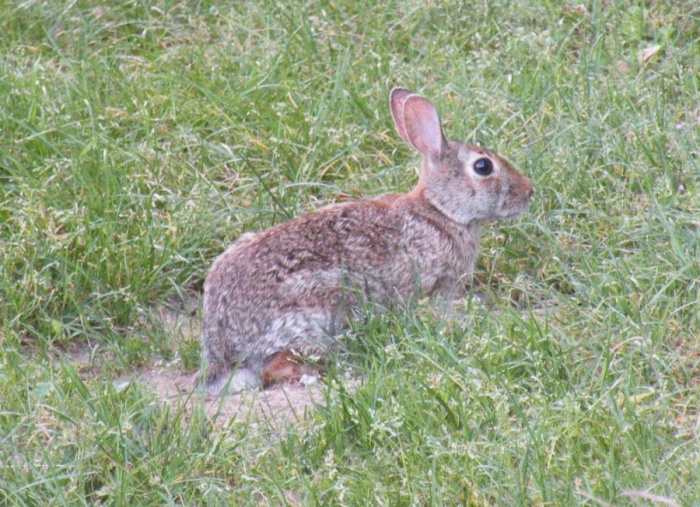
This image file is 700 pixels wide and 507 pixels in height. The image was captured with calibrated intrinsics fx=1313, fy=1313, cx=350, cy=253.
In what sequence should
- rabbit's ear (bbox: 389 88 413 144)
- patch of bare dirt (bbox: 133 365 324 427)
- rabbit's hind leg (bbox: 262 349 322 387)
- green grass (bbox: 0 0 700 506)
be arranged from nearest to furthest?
green grass (bbox: 0 0 700 506) → patch of bare dirt (bbox: 133 365 324 427) → rabbit's hind leg (bbox: 262 349 322 387) → rabbit's ear (bbox: 389 88 413 144)

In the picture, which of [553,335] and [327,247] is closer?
[553,335]

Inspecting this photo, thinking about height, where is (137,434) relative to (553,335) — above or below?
above

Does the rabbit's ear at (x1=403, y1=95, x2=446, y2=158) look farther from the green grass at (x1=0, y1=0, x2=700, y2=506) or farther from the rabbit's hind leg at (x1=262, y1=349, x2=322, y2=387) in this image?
the rabbit's hind leg at (x1=262, y1=349, x2=322, y2=387)

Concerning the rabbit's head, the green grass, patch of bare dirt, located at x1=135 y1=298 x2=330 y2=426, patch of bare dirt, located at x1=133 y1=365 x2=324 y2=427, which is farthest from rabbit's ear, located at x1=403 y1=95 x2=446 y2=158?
patch of bare dirt, located at x1=133 y1=365 x2=324 y2=427

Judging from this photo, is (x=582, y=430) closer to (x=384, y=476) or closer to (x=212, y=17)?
(x=384, y=476)

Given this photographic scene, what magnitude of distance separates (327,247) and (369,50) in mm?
1893

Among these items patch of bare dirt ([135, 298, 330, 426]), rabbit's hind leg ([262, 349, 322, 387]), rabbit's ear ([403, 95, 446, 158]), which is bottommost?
rabbit's hind leg ([262, 349, 322, 387])

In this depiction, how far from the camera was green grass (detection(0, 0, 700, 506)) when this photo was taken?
4371 millimetres

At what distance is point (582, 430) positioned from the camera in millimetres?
4340

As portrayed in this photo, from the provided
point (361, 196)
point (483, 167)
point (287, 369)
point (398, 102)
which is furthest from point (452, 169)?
point (287, 369)

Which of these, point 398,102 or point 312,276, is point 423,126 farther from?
point 312,276

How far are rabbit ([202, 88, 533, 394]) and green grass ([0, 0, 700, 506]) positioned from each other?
193 millimetres

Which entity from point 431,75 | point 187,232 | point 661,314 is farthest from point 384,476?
point 431,75

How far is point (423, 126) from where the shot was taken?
628 cm
